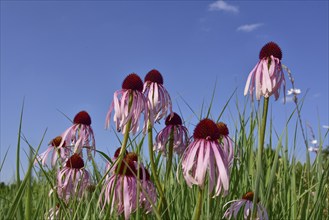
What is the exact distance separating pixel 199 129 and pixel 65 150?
5.18 feet

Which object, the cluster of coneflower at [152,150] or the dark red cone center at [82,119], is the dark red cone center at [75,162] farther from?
the dark red cone center at [82,119]

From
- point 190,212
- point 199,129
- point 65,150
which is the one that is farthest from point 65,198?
point 199,129

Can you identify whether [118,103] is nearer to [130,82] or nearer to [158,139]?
[130,82]

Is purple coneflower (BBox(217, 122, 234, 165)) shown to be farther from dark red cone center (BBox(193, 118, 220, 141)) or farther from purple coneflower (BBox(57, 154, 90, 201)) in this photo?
→ purple coneflower (BBox(57, 154, 90, 201))

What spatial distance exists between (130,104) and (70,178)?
0.75 metres

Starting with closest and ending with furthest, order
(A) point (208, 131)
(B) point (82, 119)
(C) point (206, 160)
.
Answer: (C) point (206, 160) < (A) point (208, 131) < (B) point (82, 119)

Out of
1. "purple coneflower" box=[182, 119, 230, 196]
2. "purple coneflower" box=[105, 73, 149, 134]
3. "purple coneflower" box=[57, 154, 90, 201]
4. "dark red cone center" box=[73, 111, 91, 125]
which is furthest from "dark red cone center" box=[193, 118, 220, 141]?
"dark red cone center" box=[73, 111, 91, 125]

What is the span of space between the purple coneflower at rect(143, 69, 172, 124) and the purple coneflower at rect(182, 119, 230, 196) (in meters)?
0.75

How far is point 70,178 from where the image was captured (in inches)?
106

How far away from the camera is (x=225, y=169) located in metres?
1.62

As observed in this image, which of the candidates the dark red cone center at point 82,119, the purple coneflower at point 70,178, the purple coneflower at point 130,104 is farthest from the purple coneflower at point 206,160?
the dark red cone center at point 82,119

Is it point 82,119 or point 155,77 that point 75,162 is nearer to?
point 82,119

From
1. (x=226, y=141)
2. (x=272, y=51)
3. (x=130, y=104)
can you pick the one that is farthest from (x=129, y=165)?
(x=272, y=51)

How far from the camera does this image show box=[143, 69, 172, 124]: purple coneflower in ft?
8.33
